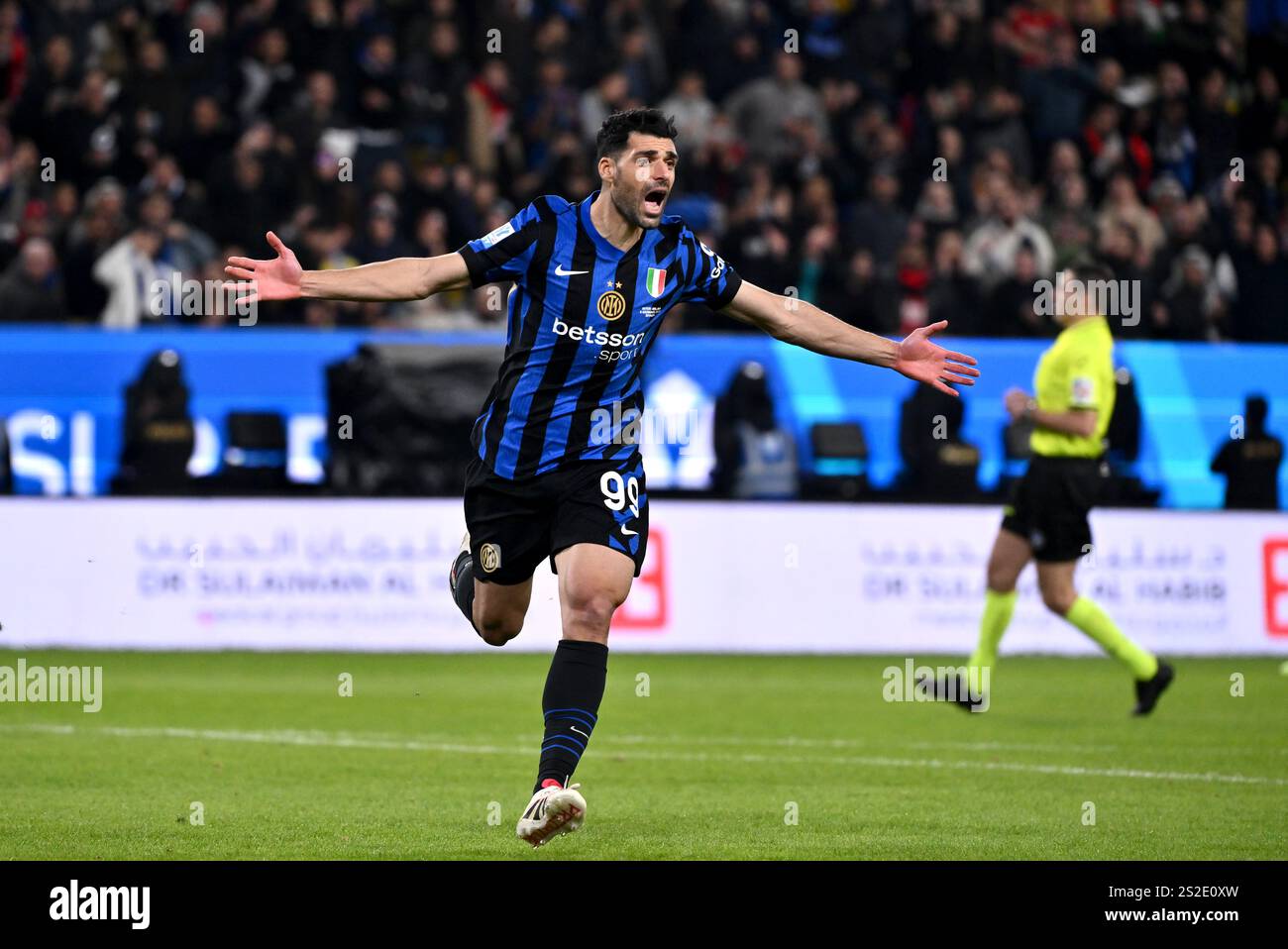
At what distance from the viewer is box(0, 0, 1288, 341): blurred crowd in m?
17.9

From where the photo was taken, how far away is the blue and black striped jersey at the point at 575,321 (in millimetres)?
7340

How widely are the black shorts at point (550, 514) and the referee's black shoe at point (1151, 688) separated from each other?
17.5 ft

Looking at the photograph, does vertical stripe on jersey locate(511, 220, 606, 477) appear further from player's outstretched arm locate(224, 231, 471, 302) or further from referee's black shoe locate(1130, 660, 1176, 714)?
referee's black shoe locate(1130, 660, 1176, 714)

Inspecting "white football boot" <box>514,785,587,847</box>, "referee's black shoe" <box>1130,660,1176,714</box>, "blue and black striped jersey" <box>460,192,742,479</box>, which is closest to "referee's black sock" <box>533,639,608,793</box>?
"white football boot" <box>514,785,587,847</box>

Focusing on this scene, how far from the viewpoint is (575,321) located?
7.36m

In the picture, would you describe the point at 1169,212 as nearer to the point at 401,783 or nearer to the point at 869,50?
the point at 869,50

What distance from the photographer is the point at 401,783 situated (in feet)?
28.6

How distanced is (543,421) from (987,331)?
11.4 m

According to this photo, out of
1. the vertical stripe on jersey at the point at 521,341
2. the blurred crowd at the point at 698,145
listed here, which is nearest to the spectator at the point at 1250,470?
the blurred crowd at the point at 698,145

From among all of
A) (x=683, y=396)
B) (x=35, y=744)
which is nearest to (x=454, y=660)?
(x=683, y=396)

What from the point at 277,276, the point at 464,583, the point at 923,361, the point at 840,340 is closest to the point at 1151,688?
the point at 923,361

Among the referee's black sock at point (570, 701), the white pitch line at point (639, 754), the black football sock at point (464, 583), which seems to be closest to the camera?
the referee's black sock at point (570, 701)

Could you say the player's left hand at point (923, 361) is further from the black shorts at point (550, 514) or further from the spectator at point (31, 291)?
the spectator at point (31, 291)
